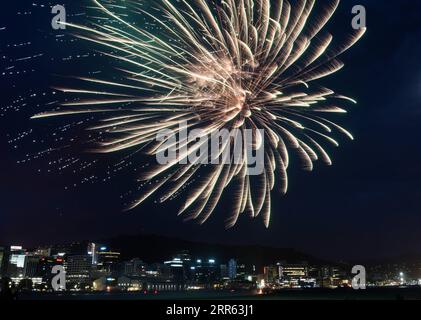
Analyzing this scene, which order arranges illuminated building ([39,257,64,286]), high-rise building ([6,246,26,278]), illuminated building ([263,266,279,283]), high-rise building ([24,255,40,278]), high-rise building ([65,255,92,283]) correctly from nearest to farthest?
illuminated building ([39,257,64,286]) → high-rise building ([6,246,26,278]) → high-rise building ([24,255,40,278]) → high-rise building ([65,255,92,283]) → illuminated building ([263,266,279,283])

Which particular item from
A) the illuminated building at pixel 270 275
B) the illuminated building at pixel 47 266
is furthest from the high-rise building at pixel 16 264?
the illuminated building at pixel 270 275

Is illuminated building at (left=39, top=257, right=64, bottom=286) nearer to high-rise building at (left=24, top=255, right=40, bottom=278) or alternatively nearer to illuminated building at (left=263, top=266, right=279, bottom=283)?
high-rise building at (left=24, top=255, right=40, bottom=278)

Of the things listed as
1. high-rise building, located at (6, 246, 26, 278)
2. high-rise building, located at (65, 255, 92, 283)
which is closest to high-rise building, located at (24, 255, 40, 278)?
high-rise building, located at (6, 246, 26, 278)

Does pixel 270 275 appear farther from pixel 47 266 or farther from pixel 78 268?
pixel 47 266

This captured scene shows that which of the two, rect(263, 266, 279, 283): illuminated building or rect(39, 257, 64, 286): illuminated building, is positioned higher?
rect(39, 257, 64, 286): illuminated building

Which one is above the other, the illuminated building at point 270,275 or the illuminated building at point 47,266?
the illuminated building at point 47,266

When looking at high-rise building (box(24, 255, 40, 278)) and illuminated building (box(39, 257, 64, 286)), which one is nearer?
illuminated building (box(39, 257, 64, 286))

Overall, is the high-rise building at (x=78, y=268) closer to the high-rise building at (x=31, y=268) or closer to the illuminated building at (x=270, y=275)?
the high-rise building at (x=31, y=268)

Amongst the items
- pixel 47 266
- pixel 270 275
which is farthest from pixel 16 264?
pixel 270 275
